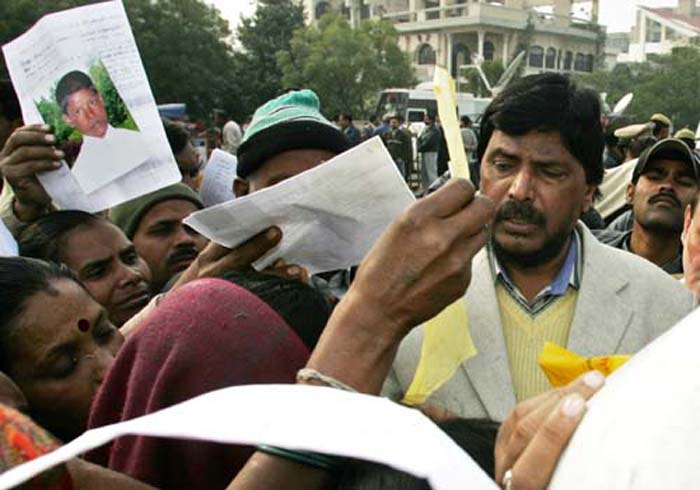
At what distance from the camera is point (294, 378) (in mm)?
1123

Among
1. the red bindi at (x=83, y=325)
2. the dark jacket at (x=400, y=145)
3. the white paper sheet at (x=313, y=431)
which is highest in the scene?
the white paper sheet at (x=313, y=431)

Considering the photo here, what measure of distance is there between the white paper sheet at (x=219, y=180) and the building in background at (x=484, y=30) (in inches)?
2645

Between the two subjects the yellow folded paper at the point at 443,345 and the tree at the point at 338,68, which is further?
the tree at the point at 338,68

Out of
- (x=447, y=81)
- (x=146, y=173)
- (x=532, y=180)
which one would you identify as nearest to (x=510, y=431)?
(x=447, y=81)

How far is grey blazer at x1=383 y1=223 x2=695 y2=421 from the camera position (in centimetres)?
182

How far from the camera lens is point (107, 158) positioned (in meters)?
2.12

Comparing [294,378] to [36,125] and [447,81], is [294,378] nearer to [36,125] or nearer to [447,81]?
[447,81]

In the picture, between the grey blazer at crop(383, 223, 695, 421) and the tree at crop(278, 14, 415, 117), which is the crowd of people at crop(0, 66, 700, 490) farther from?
the tree at crop(278, 14, 415, 117)

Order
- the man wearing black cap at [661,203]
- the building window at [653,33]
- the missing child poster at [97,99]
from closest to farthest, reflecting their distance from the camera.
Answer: the missing child poster at [97,99]
the man wearing black cap at [661,203]
the building window at [653,33]

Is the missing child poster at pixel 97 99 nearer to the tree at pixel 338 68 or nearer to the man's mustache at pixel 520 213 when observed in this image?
the man's mustache at pixel 520 213

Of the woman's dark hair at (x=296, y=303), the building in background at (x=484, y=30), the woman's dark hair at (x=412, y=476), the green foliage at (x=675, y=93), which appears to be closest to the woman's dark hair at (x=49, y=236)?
the woman's dark hair at (x=296, y=303)

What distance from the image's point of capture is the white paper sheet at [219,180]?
370 cm

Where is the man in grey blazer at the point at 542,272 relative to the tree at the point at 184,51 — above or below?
above

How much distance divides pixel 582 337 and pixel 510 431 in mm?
1240
